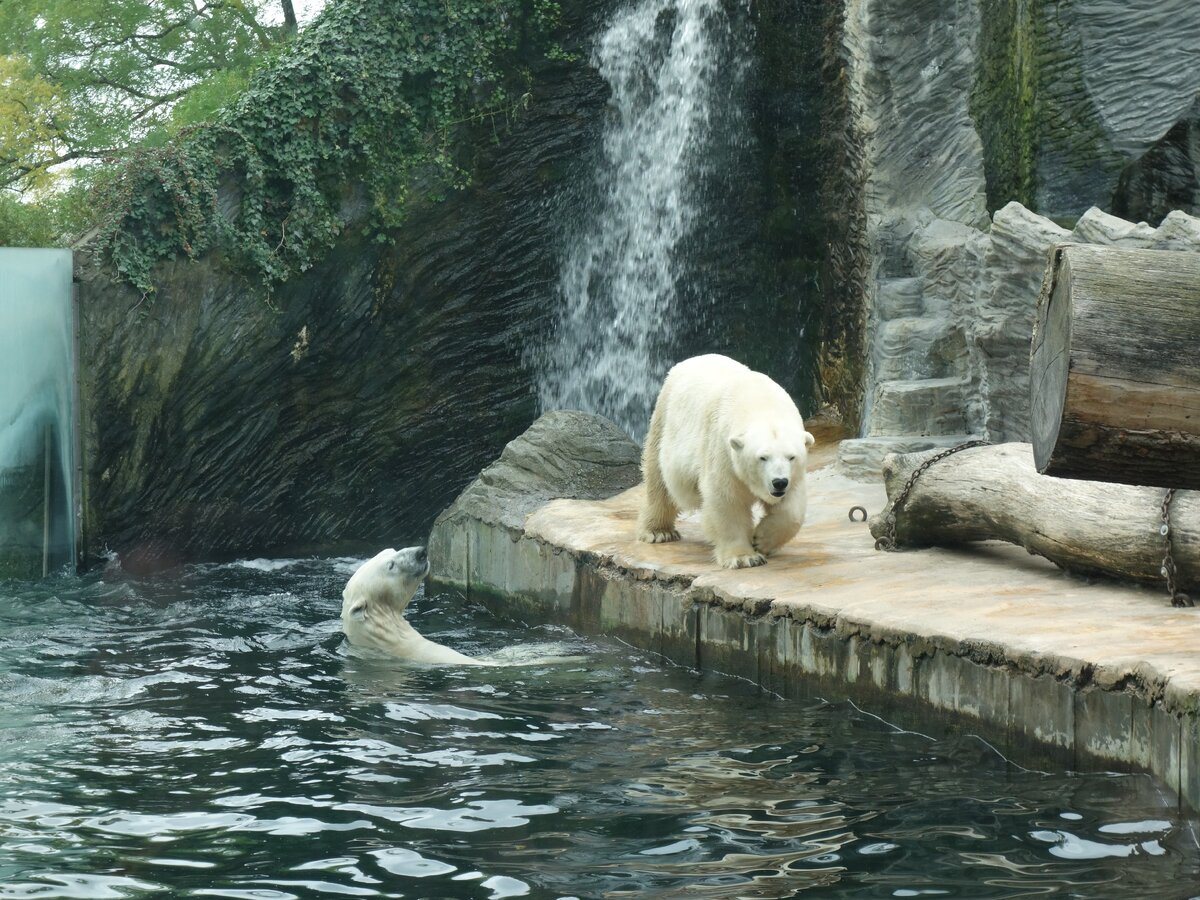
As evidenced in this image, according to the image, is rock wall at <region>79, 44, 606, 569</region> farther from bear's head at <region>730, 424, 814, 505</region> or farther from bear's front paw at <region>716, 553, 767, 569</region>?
bear's head at <region>730, 424, 814, 505</region>

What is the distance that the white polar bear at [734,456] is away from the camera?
5.61 m

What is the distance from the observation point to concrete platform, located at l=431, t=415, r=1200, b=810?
143 inches

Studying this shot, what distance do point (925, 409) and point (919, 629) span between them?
4.69 m

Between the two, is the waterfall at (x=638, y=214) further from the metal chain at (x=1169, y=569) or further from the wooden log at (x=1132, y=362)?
the wooden log at (x=1132, y=362)

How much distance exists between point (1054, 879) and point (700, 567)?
306cm

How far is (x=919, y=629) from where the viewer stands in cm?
443

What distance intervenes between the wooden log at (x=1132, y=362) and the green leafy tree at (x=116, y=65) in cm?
1502

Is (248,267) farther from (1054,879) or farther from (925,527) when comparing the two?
(1054,879)

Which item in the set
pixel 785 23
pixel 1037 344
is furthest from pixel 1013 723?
pixel 785 23

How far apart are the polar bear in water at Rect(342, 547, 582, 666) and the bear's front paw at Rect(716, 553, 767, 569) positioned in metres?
0.90

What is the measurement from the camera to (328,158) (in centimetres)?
1177

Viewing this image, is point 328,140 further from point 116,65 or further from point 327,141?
point 116,65

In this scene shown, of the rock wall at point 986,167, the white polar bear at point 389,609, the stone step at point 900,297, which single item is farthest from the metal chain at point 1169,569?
the stone step at point 900,297

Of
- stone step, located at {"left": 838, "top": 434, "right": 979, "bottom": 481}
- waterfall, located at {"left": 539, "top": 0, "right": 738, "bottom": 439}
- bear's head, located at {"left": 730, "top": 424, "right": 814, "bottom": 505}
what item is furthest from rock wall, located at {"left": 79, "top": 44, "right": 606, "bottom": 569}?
bear's head, located at {"left": 730, "top": 424, "right": 814, "bottom": 505}
